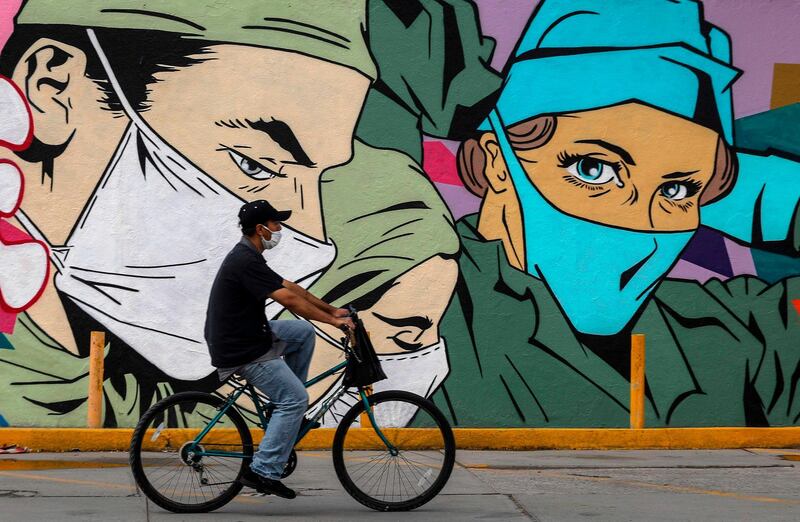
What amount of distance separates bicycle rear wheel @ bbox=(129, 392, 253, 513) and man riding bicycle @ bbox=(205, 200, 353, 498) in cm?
17

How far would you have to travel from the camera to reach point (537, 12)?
1038cm

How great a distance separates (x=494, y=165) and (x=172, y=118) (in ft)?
10.9

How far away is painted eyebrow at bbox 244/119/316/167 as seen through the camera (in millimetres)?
10156

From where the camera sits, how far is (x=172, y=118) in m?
10.1

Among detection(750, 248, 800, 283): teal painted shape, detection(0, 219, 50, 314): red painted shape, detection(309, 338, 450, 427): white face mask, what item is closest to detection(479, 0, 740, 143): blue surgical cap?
detection(750, 248, 800, 283): teal painted shape

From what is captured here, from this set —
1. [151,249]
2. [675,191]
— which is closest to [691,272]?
[675,191]

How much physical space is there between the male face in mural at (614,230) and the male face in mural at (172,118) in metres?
1.68

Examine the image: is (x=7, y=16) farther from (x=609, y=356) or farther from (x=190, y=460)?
(x=609, y=356)

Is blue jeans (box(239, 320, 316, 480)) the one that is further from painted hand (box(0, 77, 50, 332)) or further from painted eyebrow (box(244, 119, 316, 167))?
painted hand (box(0, 77, 50, 332))

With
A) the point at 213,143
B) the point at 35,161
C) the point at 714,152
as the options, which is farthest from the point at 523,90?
the point at 35,161

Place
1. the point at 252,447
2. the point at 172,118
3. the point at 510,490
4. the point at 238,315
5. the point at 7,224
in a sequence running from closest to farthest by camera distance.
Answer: the point at 238,315
the point at 252,447
the point at 510,490
the point at 7,224
the point at 172,118

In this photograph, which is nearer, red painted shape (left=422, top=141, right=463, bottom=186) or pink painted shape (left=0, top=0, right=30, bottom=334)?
pink painted shape (left=0, top=0, right=30, bottom=334)

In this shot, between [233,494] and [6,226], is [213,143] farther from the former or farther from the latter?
[233,494]

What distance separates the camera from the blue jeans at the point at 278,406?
621cm
